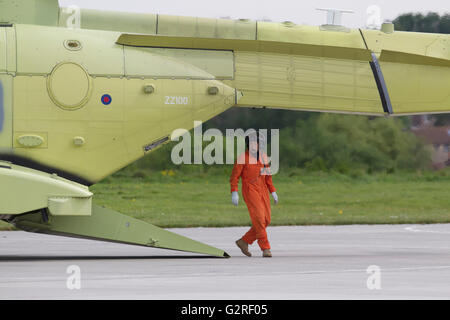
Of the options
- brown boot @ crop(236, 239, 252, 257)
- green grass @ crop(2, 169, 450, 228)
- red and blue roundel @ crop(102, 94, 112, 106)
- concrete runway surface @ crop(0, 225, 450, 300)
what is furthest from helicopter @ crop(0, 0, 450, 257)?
green grass @ crop(2, 169, 450, 228)

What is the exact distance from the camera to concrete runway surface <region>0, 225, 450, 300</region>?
11.9 meters

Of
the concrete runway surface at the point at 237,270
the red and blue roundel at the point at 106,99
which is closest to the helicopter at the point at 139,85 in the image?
the red and blue roundel at the point at 106,99

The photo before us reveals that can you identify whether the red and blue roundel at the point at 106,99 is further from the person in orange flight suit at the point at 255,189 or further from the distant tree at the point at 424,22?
the distant tree at the point at 424,22

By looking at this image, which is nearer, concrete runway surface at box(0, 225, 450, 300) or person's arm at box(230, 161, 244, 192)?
concrete runway surface at box(0, 225, 450, 300)

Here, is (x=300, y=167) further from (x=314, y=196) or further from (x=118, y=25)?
(x=118, y=25)

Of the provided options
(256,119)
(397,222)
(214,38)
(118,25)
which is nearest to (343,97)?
(214,38)

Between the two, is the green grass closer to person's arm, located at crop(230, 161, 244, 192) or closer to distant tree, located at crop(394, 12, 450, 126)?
distant tree, located at crop(394, 12, 450, 126)

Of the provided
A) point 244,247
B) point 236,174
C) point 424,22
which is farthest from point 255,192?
point 424,22

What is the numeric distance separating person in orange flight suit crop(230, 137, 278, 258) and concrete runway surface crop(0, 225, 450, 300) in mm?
352

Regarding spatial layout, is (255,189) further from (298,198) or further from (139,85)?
(298,198)

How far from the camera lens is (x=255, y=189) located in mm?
17266

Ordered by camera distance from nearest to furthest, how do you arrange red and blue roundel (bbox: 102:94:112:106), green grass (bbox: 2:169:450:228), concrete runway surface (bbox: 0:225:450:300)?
concrete runway surface (bbox: 0:225:450:300) → red and blue roundel (bbox: 102:94:112:106) → green grass (bbox: 2:169:450:228)

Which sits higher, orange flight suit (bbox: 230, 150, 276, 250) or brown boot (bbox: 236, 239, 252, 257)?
orange flight suit (bbox: 230, 150, 276, 250)

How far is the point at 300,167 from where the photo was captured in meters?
34.5
